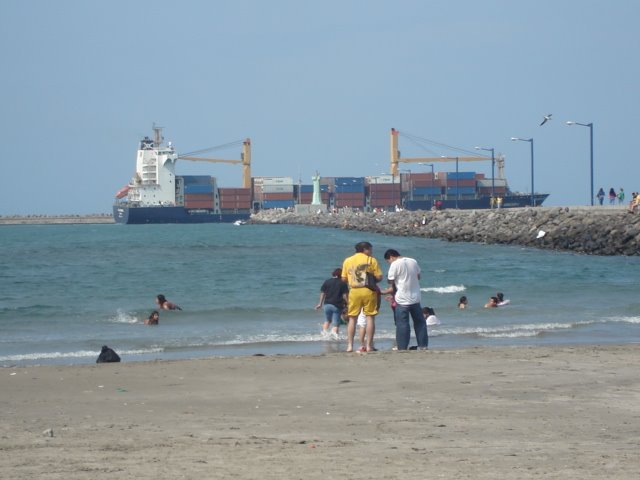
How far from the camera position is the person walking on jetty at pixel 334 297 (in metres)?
11.9

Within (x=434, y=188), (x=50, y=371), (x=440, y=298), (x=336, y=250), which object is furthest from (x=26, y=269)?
(x=434, y=188)

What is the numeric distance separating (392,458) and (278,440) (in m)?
0.79

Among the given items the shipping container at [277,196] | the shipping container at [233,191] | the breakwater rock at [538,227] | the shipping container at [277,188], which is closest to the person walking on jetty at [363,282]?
the breakwater rock at [538,227]

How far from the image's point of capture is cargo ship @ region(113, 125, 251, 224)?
10500 centimetres

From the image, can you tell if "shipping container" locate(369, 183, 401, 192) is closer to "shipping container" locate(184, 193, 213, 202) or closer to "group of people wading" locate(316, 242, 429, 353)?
"shipping container" locate(184, 193, 213, 202)

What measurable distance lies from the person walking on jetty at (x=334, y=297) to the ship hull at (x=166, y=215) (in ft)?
307

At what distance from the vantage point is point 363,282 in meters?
9.75

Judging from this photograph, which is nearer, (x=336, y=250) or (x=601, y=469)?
(x=601, y=469)

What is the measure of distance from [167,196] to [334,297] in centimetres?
9599

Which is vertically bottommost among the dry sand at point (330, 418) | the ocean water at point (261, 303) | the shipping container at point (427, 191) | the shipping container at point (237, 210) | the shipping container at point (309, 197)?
the ocean water at point (261, 303)

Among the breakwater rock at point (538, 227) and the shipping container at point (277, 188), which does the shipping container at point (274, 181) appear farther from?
the breakwater rock at point (538, 227)

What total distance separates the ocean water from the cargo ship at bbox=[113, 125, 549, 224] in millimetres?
62870

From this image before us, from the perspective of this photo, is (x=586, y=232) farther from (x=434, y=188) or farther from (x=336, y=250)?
(x=434, y=188)

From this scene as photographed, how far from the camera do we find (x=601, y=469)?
4.96 meters
